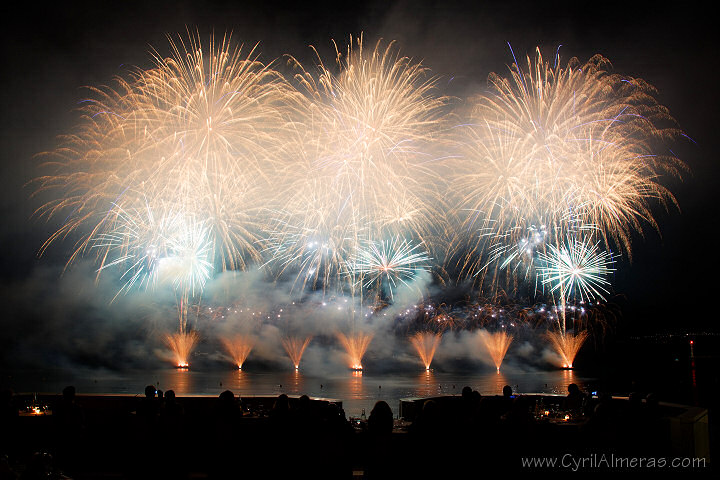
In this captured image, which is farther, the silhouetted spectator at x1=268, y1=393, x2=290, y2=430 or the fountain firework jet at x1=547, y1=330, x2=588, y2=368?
the fountain firework jet at x1=547, y1=330, x2=588, y2=368

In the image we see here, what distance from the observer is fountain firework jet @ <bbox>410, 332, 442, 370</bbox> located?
14400 cm

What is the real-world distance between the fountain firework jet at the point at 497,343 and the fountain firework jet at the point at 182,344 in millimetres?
82353


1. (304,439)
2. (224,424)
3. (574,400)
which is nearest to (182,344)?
(574,400)

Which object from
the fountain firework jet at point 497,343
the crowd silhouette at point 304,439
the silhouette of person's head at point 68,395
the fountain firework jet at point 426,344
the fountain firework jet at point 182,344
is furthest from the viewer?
the fountain firework jet at point 182,344

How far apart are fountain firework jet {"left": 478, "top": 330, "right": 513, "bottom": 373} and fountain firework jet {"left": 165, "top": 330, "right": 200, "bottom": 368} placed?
82.4 m

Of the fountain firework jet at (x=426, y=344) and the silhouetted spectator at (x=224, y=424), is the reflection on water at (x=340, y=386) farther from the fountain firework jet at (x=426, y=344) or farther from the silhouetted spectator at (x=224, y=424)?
the silhouetted spectator at (x=224, y=424)

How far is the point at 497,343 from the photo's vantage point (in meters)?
140

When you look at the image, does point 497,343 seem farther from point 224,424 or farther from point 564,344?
point 224,424

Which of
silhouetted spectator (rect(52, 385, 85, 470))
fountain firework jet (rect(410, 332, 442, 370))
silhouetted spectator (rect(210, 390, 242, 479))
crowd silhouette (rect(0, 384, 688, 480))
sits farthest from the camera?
fountain firework jet (rect(410, 332, 442, 370))

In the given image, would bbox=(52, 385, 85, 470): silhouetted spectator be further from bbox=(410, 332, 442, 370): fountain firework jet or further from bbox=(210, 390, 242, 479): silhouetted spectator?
bbox=(410, 332, 442, 370): fountain firework jet

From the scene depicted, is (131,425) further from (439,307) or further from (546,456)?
(439,307)

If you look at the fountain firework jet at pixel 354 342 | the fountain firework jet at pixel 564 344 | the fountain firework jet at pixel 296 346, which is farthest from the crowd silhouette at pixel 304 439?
the fountain firework jet at pixel 296 346

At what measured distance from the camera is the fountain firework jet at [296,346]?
475ft

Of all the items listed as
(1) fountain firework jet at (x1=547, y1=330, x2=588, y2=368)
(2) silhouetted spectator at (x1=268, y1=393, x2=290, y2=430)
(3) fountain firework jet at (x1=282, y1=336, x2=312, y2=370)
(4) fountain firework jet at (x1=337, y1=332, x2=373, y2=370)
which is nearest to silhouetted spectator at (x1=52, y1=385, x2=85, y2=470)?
(2) silhouetted spectator at (x1=268, y1=393, x2=290, y2=430)
